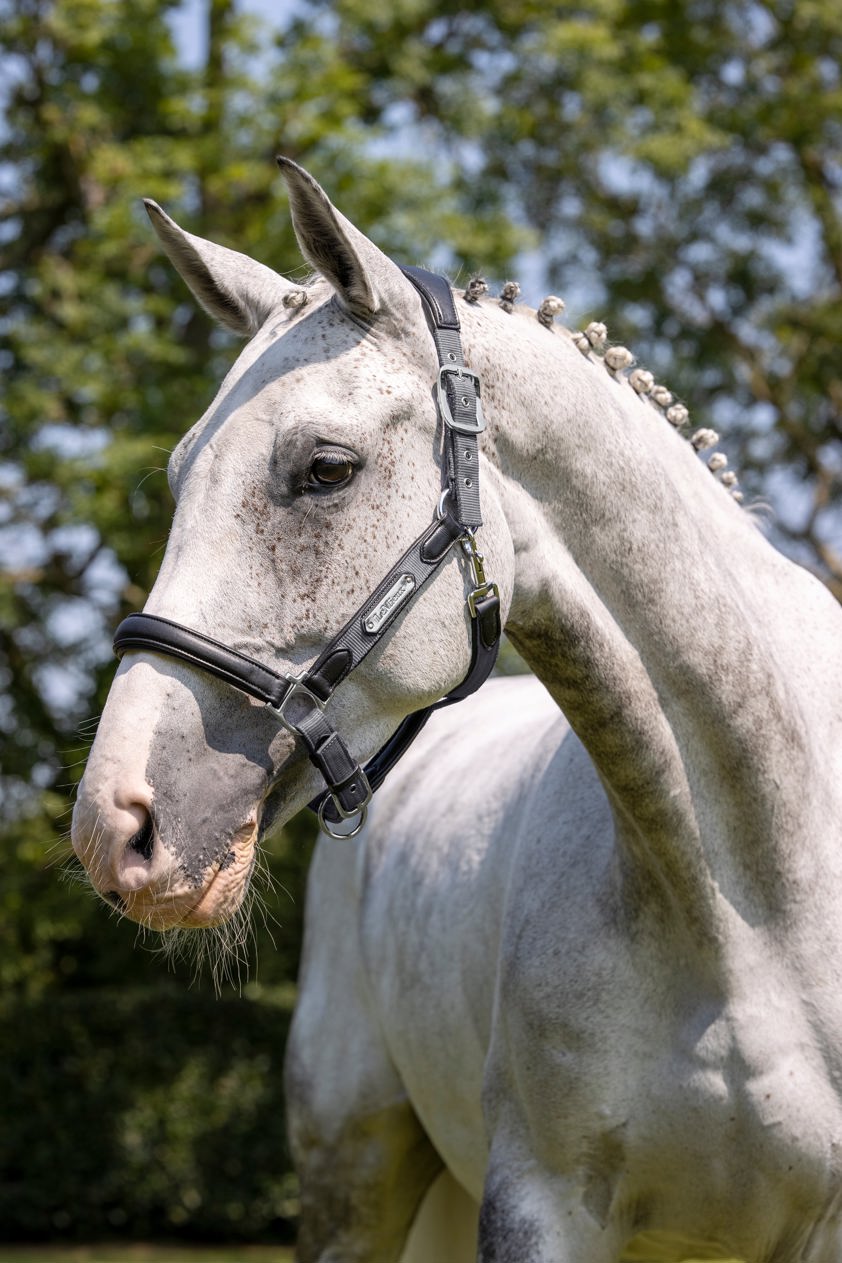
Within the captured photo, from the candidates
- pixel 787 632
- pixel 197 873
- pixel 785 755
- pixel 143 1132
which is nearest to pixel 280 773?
pixel 197 873

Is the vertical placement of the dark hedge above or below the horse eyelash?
below

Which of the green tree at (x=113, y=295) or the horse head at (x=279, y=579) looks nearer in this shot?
the horse head at (x=279, y=579)

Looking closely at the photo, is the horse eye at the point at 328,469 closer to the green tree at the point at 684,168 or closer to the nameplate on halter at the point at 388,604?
the nameplate on halter at the point at 388,604

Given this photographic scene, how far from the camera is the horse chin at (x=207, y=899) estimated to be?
7.48 ft

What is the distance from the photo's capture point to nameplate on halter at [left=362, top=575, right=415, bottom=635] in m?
2.43

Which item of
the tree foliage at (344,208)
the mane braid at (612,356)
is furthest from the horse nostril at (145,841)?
the tree foliage at (344,208)

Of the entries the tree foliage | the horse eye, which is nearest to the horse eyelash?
the horse eye

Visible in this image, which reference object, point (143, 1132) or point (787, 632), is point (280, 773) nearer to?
point (787, 632)

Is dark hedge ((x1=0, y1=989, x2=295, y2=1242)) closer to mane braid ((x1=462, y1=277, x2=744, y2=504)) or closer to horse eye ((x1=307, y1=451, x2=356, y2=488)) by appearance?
mane braid ((x1=462, y1=277, x2=744, y2=504))

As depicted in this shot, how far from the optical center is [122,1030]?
11625 mm

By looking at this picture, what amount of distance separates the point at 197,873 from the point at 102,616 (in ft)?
32.6

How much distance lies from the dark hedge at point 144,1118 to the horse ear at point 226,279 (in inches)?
367

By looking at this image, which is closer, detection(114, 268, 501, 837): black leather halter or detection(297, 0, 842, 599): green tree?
detection(114, 268, 501, 837): black leather halter

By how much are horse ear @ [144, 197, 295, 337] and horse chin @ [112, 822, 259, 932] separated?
1.05m
